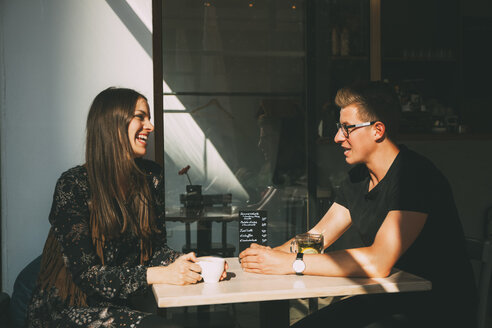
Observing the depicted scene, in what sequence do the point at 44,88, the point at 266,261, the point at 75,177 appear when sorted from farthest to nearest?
1. the point at 44,88
2. the point at 75,177
3. the point at 266,261

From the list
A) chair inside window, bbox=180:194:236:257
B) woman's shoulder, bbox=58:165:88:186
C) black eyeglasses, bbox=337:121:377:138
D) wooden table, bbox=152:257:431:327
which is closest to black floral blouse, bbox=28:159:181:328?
woman's shoulder, bbox=58:165:88:186

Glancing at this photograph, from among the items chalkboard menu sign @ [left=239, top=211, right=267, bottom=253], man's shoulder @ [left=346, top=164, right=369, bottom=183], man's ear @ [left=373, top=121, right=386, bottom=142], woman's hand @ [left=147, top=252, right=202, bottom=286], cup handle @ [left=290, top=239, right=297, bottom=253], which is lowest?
woman's hand @ [left=147, top=252, right=202, bottom=286]

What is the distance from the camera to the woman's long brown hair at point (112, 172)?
6.51 ft

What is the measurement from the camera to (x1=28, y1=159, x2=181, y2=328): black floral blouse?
182 cm

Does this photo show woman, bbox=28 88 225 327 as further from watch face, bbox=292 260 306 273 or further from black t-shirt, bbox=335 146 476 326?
black t-shirt, bbox=335 146 476 326

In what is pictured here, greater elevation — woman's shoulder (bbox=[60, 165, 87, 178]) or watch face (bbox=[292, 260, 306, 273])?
woman's shoulder (bbox=[60, 165, 87, 178])

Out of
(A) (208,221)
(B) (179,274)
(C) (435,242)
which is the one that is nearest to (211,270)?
(B) (179,274)

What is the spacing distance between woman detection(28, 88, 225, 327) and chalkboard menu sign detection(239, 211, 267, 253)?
325mm

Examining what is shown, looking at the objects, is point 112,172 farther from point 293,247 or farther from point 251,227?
point 293,247

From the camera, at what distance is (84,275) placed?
183cm

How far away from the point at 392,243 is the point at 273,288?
A: 51cm

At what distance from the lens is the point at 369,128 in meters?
2.13

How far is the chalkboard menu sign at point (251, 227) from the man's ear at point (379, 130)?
1.93ft

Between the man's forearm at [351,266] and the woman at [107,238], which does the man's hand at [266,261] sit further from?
the woman at [107,238]
